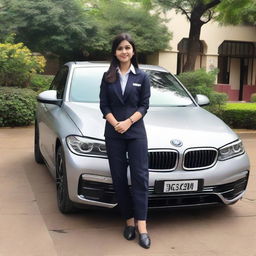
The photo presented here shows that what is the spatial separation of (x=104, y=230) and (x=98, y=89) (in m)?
1.96

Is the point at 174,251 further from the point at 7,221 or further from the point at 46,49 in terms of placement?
the point at 46,49

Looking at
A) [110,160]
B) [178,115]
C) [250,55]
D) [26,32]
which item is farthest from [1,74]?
[250,55]

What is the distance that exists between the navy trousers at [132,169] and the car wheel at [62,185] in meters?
0.63

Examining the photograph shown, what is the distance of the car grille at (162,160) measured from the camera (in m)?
4.31

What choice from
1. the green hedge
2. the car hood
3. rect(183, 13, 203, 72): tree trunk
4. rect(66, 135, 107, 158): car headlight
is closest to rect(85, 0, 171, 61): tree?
rect(183, 13, 203, 72): tree trunk

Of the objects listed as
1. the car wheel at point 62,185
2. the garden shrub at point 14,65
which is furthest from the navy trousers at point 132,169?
the garden shrub at point 14,65

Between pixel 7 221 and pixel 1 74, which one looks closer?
pixel 7 221

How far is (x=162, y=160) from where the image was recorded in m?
4.33

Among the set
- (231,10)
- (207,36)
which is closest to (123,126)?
(231,10)

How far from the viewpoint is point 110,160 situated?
4105mm

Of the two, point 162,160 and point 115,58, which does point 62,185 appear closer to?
point 162,160

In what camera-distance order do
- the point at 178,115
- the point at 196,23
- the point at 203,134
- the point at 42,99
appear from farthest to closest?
the point at 196,23 → the point at 42,99 → the point at 178,115 → the point at 203,134

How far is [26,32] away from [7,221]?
554 inches

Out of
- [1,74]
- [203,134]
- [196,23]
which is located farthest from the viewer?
[196,23]
